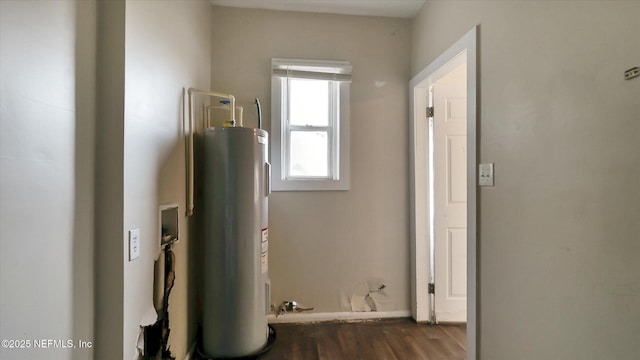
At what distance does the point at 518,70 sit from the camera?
4.00 feet

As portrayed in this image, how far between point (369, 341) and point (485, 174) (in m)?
1.49

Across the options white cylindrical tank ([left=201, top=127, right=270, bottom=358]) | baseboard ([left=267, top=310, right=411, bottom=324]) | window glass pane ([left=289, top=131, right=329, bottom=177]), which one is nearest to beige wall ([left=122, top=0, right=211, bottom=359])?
white cylindrical tank ([left=201, top=127, right=270, bottom=358])

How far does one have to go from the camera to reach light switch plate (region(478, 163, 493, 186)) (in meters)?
1.38

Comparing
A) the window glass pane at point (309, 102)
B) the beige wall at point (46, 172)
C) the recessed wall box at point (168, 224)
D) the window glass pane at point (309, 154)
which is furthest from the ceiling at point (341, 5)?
the recessed wall box at point (168, 224)

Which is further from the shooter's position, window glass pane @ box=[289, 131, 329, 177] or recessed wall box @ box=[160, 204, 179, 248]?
window glass pane @ box=[289, 131, 329, 177]

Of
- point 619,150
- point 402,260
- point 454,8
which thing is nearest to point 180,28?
point 454,8

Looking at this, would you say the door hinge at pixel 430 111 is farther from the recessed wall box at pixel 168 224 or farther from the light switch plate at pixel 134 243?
the light switch plate at pixel 134 243

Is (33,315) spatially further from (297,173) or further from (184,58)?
(297,173)

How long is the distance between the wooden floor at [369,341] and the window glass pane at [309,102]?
1.77m

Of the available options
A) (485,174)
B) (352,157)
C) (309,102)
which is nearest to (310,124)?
(309,102)

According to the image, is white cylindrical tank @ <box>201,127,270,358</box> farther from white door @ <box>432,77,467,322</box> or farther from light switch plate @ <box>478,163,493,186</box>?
white door @ <box>432,77,467,322</box>

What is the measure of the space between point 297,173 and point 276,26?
4.22 ft

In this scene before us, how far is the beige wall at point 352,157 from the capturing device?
224 cm

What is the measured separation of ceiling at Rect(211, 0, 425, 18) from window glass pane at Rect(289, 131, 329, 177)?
1.05 m
